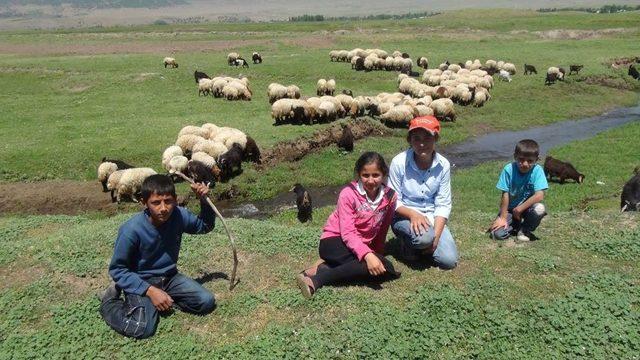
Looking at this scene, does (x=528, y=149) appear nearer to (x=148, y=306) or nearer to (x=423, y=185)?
(x=423, y=185)

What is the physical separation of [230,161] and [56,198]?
577 centimetres

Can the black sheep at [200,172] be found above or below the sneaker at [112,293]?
below

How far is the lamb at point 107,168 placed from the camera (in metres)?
15.9

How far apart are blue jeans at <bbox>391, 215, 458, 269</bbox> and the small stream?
8.34 metres

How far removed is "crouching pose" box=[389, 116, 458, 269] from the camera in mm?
7004

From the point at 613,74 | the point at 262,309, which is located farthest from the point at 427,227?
the point at 613,74

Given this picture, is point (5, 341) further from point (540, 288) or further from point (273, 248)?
point (540, 288)

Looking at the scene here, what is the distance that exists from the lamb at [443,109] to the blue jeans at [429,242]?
60.9 feet

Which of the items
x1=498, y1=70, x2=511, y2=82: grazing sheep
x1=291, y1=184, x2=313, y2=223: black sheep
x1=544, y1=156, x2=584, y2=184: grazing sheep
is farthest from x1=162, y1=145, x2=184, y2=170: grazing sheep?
x1=498, y1=70, x2=511, y2=82: grazing sheep

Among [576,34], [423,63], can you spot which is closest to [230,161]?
[423,63]

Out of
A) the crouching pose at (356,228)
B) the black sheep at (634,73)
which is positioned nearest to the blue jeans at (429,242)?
the crouching pose at (356,228)

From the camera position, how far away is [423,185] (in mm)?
7371

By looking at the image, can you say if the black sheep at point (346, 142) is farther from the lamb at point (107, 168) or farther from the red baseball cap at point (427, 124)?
the red baseball cap at point (427, 124)

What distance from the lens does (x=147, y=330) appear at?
606 centimetres
